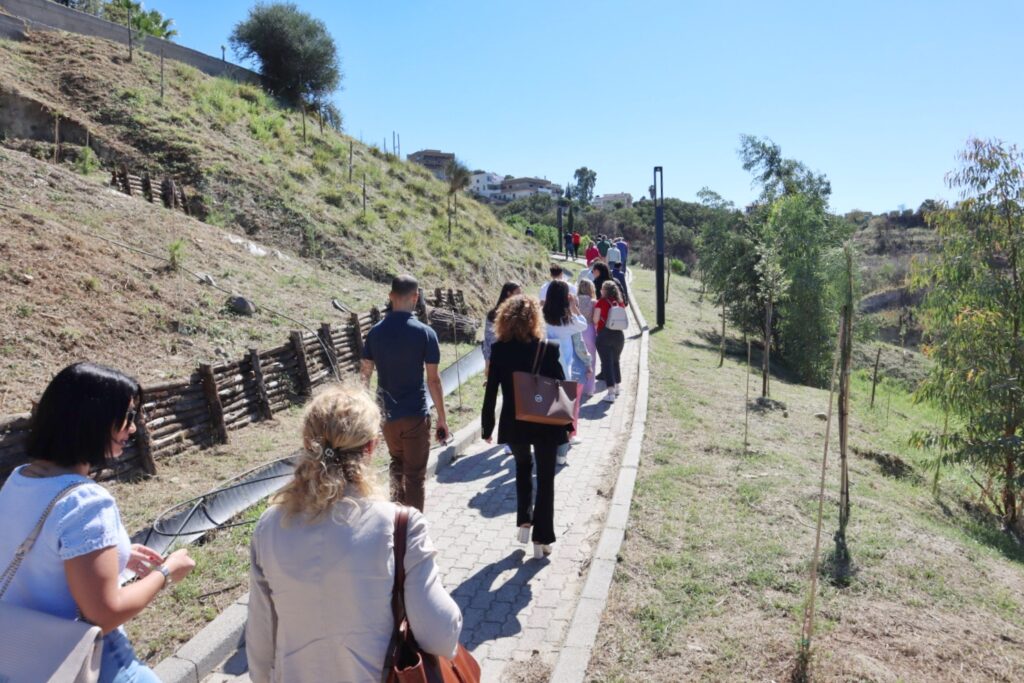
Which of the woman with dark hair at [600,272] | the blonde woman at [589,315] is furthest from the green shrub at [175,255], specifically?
the woman with dark hair at [600,272]

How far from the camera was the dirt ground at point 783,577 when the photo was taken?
4.04 metres

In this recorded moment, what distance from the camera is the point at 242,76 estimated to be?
3098 centimetres

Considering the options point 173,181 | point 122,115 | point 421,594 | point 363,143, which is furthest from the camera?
point 363,143

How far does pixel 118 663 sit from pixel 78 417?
0.80 meters

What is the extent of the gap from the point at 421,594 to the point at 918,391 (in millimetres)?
10231

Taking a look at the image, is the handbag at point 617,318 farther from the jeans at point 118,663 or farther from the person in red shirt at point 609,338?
the jeans at point 118,663

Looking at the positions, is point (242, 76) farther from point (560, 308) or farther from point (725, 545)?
point (725, 545)

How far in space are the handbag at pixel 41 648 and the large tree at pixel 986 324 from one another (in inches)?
404

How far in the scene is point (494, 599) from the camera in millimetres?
4789

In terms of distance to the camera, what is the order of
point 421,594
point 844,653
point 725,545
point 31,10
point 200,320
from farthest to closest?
point 31,10 < point 200,320 < point 725,545 < point 844,653 < point 421,594

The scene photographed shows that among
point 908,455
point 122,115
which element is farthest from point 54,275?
point 908,455

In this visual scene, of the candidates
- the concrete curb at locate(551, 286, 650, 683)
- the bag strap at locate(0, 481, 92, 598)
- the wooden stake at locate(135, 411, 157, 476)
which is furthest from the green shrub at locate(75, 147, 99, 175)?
the bag strap at locate(0, 481, 92, 598)

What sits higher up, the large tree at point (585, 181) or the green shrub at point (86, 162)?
the large tree at point (585, 181)

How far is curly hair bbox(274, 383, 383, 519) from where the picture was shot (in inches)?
84.4
